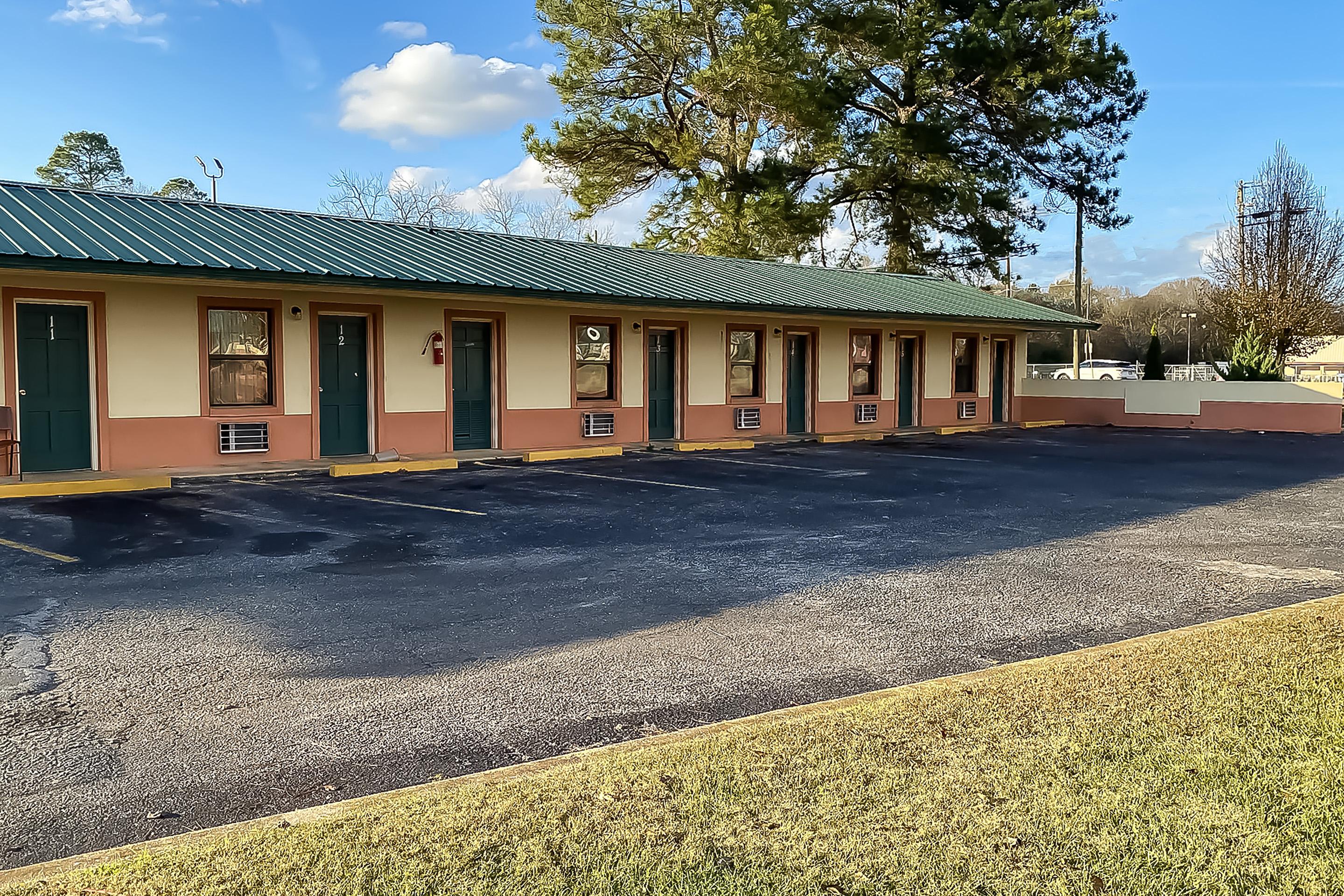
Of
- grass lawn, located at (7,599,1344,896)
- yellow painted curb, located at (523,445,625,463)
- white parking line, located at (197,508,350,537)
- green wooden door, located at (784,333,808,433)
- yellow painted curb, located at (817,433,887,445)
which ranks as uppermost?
green wooden door, located at (784,333,808,433)

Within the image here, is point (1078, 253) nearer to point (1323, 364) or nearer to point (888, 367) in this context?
point (888, 367)

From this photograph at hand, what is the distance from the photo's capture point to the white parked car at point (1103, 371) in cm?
5391

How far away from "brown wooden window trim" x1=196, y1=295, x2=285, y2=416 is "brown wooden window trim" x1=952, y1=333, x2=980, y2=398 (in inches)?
663

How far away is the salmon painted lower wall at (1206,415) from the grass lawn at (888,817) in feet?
80.6

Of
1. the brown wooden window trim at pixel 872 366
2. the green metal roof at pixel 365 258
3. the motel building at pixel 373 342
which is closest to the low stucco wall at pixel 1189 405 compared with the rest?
the green metal roof at pixel 365 258

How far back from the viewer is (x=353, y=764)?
4.14 m

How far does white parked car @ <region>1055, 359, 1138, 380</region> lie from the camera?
53906 millimetres

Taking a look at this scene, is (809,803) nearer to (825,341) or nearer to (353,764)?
(353,764)

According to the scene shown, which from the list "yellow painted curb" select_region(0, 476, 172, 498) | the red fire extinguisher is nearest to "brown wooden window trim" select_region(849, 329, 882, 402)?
the red fire extinguisher

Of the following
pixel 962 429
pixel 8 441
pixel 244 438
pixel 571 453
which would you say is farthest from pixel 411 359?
pixel 962 429

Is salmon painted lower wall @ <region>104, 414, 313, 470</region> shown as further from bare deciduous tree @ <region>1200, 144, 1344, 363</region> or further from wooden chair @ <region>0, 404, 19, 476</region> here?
bare deciduous tree @ <region>1200, 144, 1344, 363</region>

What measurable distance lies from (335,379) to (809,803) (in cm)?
1382

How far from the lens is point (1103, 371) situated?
56.6 metres

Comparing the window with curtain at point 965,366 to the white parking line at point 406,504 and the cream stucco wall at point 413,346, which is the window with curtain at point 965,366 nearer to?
the cream stucco wall at point 413,346
